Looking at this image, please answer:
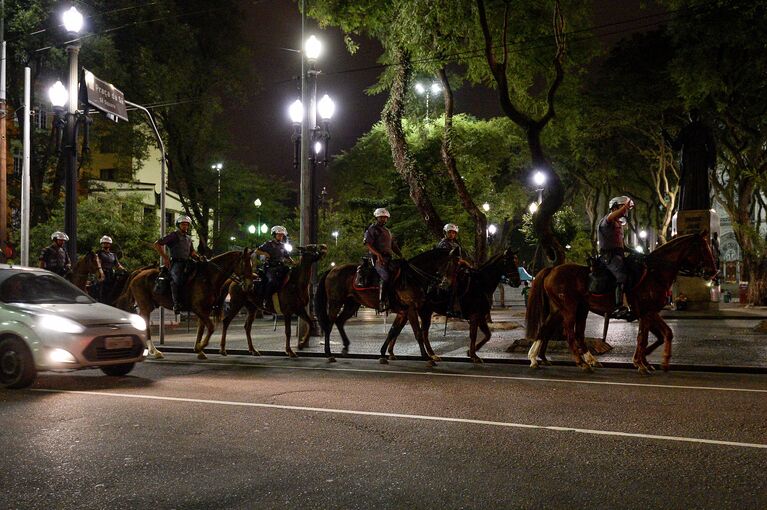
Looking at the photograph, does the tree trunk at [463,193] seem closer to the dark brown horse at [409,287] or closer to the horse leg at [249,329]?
the dark brown horse at [409,287]

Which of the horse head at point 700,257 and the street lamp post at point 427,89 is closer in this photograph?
the horse head at point 700,257

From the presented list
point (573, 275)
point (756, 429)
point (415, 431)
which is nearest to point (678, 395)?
point (756, 429)

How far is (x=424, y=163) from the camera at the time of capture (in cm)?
3116

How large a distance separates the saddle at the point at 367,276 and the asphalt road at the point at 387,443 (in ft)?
10.4

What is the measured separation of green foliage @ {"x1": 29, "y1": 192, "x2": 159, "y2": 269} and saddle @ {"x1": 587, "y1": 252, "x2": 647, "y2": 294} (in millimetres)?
20846

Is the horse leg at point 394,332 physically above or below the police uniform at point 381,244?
below

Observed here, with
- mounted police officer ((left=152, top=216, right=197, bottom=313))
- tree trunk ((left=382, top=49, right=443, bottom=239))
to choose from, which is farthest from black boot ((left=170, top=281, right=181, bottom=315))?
tree trunk ((left=382, top=49, right=443, bottom=239))

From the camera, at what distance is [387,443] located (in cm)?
685

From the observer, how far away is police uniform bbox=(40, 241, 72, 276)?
17.5m

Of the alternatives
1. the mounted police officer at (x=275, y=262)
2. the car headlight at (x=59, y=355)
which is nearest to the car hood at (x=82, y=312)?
the car headlight at (x=59, y=355)

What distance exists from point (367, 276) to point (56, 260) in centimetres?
842

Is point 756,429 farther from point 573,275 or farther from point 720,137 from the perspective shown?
point 720,137

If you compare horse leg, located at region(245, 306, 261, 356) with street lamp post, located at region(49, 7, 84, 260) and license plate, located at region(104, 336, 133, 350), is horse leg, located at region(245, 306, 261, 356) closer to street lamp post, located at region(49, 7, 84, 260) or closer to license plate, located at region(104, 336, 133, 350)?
license plate, located at region(104, 336, 133, 350)

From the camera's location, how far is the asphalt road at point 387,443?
529 cm
